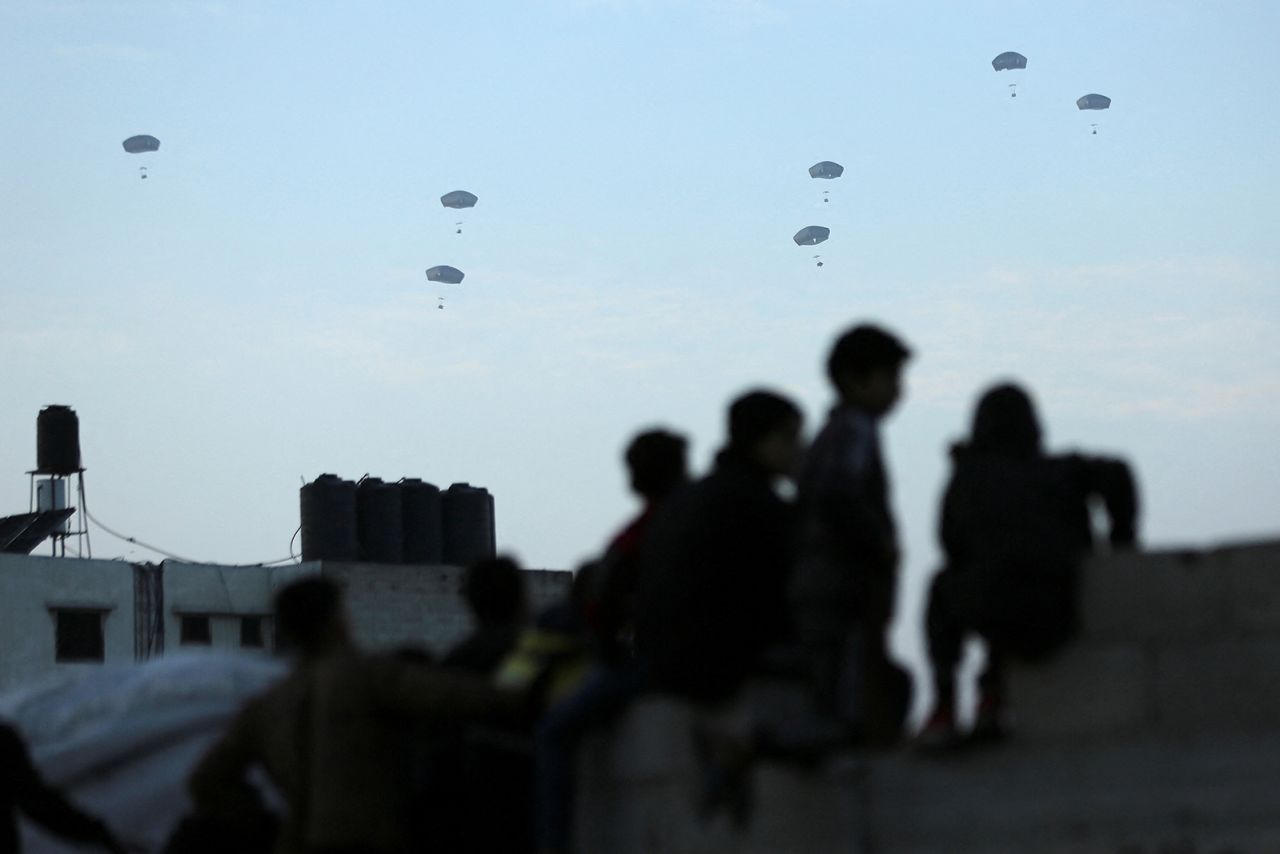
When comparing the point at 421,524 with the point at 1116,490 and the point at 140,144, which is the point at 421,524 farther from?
the point at 1116,490

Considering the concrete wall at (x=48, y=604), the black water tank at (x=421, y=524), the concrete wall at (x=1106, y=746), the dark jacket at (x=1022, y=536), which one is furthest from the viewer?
the black water tank at (x=421, y=524)

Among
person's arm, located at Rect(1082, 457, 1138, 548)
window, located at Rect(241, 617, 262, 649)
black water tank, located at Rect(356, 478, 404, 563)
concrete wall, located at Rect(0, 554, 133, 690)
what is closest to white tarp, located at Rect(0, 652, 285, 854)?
person's arm, located at Rect(1082, 457, 1138, 548)

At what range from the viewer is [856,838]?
648 cm

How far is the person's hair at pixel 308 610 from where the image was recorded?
6.86 metres

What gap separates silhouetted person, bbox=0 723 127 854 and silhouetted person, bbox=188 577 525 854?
6.40ft

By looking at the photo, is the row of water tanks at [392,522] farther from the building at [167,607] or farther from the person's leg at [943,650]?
the person's leg at [943,650]

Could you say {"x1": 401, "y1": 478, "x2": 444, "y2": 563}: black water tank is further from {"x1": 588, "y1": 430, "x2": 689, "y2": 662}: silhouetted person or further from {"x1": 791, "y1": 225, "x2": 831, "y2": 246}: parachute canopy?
{"x1": 588, "y1": 430, "x2": 689, "y2": 662}: silhouetted person

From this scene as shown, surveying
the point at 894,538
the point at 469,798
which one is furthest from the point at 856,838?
the point at 469,798

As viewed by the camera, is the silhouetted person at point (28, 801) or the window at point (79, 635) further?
the window at point (79, 635)

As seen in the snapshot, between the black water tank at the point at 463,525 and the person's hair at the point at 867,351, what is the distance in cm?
5430

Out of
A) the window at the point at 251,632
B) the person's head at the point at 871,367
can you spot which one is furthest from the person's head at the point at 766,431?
the window at the point at 251,632

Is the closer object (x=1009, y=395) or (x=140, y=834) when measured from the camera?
(x=1009, y=395)

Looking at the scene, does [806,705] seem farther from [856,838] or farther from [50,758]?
[50,758]

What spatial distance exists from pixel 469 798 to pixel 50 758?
3.26 metres
